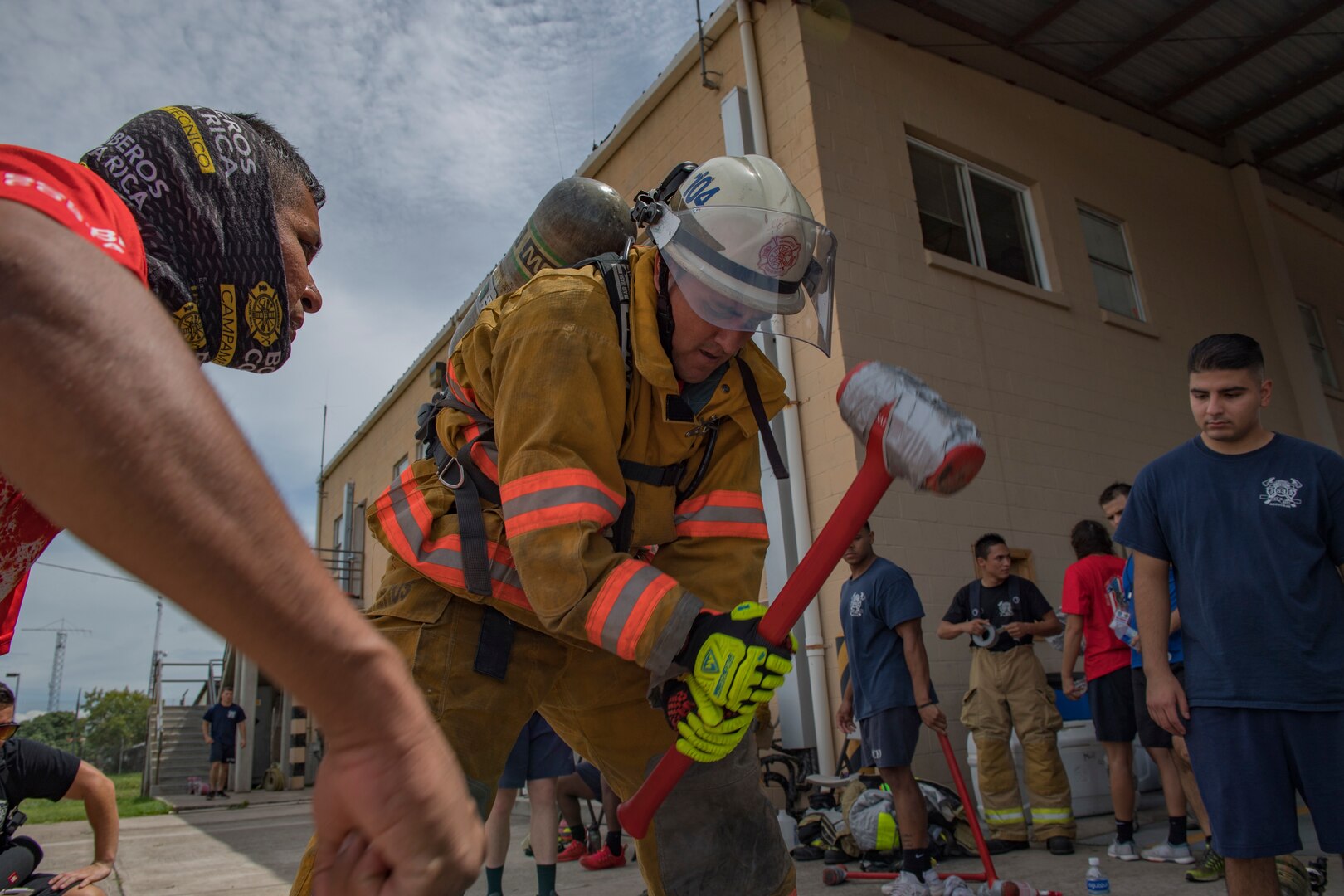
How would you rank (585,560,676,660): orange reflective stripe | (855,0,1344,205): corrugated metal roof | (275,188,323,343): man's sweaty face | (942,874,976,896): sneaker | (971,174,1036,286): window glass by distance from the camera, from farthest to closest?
1. (855,0,1344,205): corrugated metal roof
2. (971,174,1036,286): window glass
3. (942,874,976,896): sneaker
4. (585,560,676,660): orange reflective stripe
5. (275,188,323,343): man's sweaty face

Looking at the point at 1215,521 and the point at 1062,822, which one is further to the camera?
the point at 1062,822

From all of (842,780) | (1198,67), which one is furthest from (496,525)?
(1198,67)

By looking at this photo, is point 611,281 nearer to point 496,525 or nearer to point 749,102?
point 496,525

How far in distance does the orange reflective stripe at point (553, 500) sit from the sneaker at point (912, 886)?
3371 mm

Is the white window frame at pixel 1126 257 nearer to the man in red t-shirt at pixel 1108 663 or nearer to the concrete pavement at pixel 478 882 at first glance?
the man in red t-shirt at pixel 1108 663

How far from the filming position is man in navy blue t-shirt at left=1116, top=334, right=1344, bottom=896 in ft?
8.82

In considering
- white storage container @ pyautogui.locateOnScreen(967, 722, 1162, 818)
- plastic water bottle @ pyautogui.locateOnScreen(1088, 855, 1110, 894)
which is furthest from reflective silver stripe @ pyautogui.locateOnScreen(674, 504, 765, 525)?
white storage container @ pyautogui.locateOnScreen(967, 722, 1162, 818)

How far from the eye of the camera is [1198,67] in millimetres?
9852

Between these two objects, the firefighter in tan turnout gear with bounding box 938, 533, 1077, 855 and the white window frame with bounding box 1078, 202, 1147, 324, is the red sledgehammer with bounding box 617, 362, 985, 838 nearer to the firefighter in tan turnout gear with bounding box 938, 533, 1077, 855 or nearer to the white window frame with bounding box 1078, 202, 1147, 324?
the firefighter in tan turnout gear with bounding box 938, 533, 1077, 855

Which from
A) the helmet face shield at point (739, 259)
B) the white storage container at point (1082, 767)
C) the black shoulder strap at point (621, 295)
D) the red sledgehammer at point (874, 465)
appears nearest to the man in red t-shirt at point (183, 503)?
the red sledgehammer at point (874, 465)

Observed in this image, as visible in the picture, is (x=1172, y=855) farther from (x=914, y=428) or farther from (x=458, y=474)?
(x=458, y=474)

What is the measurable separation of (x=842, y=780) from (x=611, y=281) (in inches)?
178

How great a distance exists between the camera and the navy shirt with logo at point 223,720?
48.3ft

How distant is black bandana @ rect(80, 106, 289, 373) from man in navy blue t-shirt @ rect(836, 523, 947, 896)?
3.95 metres
